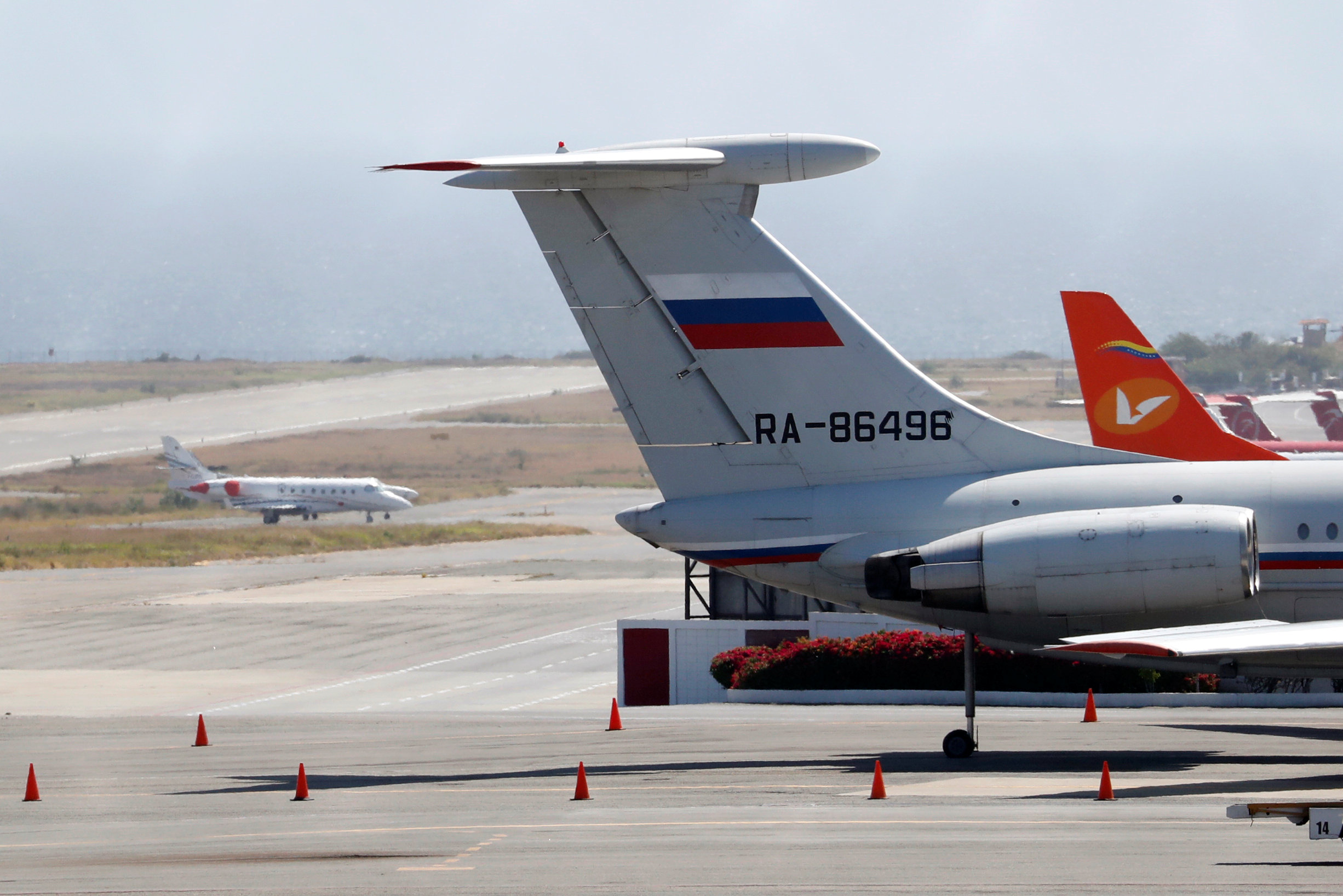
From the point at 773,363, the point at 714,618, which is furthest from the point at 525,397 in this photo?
the point at 773,363

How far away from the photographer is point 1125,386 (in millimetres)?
37562

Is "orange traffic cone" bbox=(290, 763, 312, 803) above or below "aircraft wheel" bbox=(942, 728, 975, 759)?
below

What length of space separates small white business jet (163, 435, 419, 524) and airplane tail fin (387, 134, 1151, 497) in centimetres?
8642

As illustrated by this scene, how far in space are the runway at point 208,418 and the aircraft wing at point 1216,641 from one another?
4937 inches

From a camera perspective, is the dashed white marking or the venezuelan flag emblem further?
the venezuelan flag emblem

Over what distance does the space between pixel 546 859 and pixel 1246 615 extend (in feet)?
30.9

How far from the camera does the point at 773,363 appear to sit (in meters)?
20.4

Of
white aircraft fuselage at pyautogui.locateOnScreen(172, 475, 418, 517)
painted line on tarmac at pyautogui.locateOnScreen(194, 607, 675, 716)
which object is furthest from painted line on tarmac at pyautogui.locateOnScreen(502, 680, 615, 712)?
white aircraft fuselage at pyautogui.locateOnScreen(172, 475, 418, 517)

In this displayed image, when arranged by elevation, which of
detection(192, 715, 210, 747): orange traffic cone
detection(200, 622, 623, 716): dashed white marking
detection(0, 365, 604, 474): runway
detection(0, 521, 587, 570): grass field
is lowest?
detection(200, 622, 623, 716): dashed white marking

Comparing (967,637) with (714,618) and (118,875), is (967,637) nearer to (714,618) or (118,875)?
(118,875)

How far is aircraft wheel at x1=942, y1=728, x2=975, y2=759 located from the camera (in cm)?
2000

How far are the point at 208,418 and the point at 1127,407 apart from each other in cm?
13994

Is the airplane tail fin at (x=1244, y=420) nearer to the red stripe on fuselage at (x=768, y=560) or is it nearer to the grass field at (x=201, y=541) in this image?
the grass field at (x=201, y=541)

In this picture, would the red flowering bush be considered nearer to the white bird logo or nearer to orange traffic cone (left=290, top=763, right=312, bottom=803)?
the white bird logo
